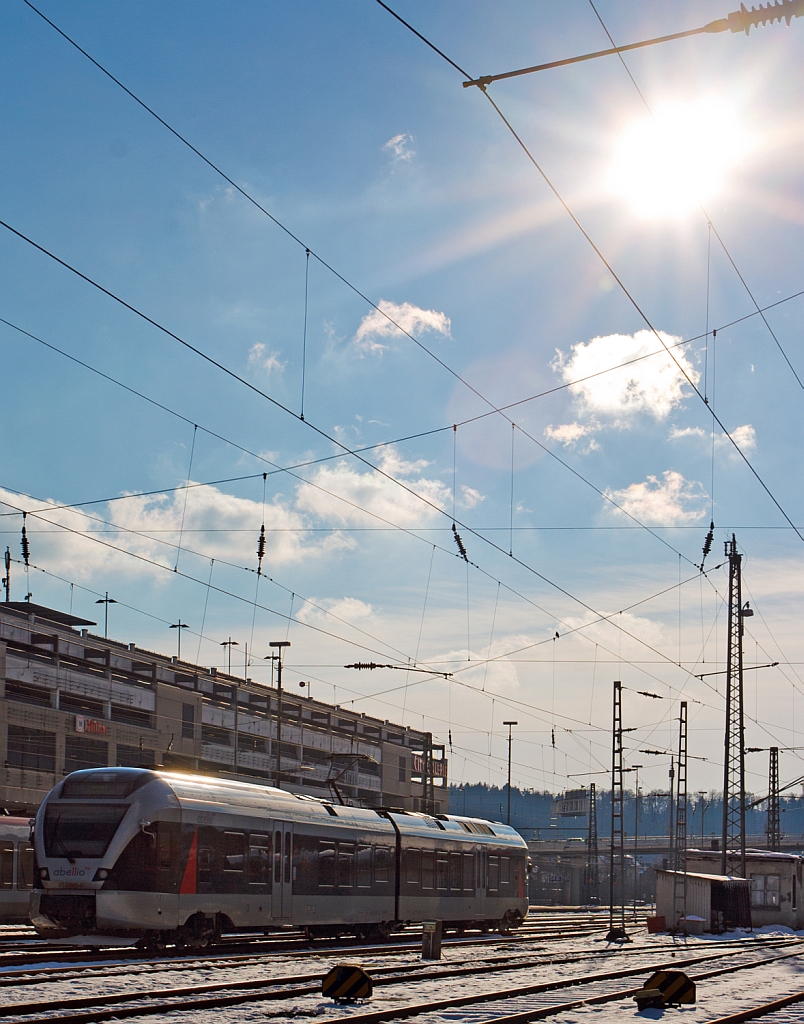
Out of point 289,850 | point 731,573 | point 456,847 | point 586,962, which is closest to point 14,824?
point 289,850

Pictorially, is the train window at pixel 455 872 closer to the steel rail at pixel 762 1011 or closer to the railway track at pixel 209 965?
the railway track at pixel 209 965

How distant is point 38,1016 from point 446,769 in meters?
127

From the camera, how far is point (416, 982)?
741 inches

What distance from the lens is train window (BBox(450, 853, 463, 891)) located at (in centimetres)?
3366

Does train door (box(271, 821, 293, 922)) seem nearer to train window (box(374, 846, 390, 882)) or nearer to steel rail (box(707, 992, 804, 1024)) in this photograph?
train window (box(374, 846, 390, 882))

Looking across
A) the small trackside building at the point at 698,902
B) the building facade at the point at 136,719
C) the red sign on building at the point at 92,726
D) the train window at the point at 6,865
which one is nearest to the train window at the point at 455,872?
the small trackside building at the point at 698,902

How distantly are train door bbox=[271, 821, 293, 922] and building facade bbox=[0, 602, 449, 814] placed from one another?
2734cm

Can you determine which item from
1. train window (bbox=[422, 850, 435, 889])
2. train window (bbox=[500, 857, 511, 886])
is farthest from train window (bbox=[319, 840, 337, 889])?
train window (bbox=[500, 857, 511, 886])

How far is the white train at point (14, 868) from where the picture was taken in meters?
29.7

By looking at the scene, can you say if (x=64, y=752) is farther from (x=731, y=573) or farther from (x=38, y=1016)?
(x=38, y=1016)

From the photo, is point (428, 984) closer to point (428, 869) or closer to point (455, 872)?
point (428, 869)

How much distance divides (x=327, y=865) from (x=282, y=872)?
2108 mm

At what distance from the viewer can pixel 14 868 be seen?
30078 millimetres

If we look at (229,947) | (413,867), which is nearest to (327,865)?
(229,947)
